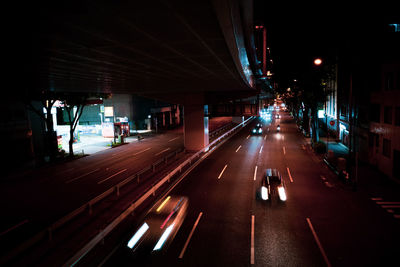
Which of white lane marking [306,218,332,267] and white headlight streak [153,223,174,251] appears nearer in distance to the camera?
white lane marking [306,218,332,267]

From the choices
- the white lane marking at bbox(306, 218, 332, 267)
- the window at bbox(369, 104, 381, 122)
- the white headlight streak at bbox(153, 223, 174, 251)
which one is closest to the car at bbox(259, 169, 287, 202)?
the white lane marking at bbox(306, 218, 332, 267)

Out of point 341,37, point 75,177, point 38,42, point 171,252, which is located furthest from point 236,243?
point 341,37

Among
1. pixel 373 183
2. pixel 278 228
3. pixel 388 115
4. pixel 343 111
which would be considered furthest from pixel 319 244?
pixel 343 111

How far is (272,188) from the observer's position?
16766mm

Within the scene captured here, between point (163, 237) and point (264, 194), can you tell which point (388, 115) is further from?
point (163, 237)

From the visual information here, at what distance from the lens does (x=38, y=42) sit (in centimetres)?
727

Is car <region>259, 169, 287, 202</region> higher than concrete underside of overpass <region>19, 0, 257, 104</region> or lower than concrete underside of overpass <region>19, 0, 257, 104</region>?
lower

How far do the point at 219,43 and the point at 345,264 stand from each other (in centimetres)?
938

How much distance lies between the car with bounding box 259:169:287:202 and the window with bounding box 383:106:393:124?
38.5 ft

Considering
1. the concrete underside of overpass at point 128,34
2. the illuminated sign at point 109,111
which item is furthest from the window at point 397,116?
the illuminated sign at point 109,111

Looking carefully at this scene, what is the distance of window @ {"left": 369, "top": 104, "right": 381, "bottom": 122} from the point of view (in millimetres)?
23294

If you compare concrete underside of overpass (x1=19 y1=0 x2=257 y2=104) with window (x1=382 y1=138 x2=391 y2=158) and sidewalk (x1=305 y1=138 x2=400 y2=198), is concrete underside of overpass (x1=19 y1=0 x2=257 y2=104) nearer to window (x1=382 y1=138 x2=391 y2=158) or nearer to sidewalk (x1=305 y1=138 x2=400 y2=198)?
sidewalk (x1=305 y1=138 x2=400 y2=198)

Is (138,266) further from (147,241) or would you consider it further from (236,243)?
(236,243)

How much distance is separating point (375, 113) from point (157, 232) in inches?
943
